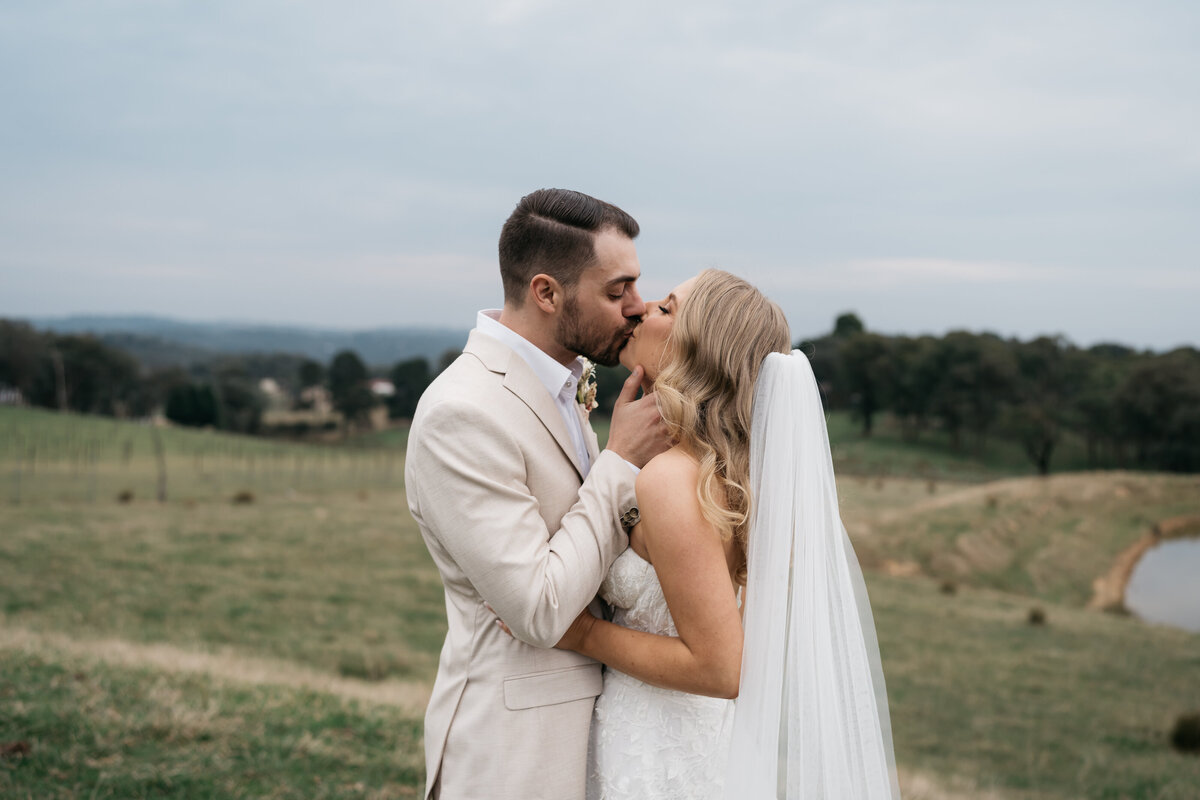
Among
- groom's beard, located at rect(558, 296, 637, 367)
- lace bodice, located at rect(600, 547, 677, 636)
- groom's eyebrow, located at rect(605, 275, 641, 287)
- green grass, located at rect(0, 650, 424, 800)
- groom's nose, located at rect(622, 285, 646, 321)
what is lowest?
green grass, located at rect(0, 650, 424, 800)

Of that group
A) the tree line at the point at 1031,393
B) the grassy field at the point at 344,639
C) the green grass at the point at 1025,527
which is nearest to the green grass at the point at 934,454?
the tree line at the point at 1031,393

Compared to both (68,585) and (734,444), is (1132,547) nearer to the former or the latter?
(68,585)

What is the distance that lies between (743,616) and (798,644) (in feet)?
0.74

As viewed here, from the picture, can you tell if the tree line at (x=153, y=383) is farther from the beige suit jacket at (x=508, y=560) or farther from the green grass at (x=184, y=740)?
the beige suit jacket at (x=508, y=560)

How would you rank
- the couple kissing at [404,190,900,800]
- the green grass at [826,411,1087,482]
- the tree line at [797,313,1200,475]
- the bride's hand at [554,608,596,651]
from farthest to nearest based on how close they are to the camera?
the tree line at [797,313,1200,475] → the green grass at [826,411,1087,482] → the bride's hand at [554,608,596,651] → the couple kissing at [404,190,900,800]

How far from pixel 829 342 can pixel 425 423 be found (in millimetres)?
96880

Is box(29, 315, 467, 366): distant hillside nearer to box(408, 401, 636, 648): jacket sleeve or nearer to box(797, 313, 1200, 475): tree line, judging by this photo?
box(797, 313, 1200, 475): tree line

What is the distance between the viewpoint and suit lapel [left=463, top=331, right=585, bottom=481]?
2906 millimetres

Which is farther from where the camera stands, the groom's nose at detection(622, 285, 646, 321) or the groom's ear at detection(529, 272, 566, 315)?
the groom's nose at detection(622, 285, 646, 321)

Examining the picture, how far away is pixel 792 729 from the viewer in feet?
10.0

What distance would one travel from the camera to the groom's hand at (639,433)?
2908 mm

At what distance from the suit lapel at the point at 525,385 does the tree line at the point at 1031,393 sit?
7320 centimetres

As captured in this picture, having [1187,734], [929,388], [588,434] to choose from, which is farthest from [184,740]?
[929,388]

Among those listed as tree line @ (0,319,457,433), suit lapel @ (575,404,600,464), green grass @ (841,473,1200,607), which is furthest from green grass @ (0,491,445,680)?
tree line @ (0,319,457,433)
